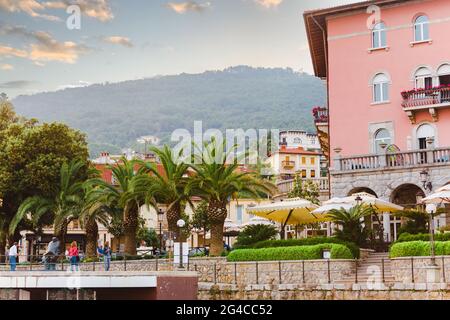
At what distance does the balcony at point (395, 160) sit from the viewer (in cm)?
3825

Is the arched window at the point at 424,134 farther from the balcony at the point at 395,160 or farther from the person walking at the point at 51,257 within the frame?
the person walking at the point at 51,257

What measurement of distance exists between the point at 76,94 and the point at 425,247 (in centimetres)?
3672

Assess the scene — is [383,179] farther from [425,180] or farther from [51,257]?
[51,257]

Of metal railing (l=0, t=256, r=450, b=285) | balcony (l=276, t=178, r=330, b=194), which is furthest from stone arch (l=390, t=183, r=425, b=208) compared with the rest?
balcony (l=276, t=178, r=330, b=194)

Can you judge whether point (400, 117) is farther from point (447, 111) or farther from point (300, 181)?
point (300, 181)

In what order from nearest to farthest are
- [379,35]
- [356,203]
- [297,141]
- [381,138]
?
[356,203]
[381,138]
[379,35]
[297,141]

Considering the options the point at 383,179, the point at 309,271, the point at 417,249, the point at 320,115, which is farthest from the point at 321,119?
the point at 417,249

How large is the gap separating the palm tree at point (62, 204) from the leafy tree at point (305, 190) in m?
12.5

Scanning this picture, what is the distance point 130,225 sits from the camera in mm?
41812

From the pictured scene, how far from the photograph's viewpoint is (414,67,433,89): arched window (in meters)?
42.2

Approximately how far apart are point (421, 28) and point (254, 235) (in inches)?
587

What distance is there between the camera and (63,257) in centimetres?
3600

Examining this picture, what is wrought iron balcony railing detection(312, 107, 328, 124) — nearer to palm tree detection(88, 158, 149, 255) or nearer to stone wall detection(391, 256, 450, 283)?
palm tree detection(88, 158, 149, 255)

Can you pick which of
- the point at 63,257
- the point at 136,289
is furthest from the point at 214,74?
the point at 136,289
